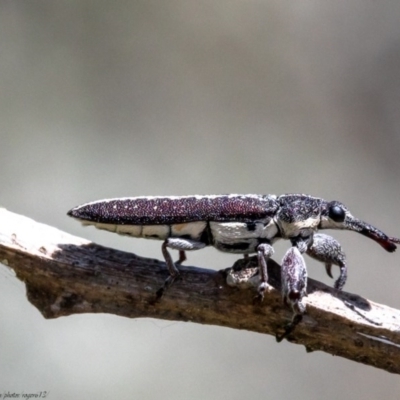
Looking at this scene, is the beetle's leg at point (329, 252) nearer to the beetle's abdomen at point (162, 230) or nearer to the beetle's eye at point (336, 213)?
the beetle's eye at point (336, 213)

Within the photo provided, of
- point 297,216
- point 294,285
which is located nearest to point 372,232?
point 297,216

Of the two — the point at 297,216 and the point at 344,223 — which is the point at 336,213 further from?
the point at 297,216

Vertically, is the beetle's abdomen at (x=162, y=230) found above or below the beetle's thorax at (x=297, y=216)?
below

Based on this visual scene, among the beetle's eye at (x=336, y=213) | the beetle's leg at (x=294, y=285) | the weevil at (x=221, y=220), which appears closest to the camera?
the beetle's leg at (x=294, y=285)

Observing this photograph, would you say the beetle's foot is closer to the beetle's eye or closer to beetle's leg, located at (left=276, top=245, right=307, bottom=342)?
beetle's leg, located at (left=276, top=245, right=307, bottom=342)

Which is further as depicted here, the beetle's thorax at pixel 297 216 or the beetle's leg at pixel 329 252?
the beetle's leg at pixel 329 252

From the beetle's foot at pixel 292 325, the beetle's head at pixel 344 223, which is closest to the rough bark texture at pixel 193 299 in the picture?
the beetle's foot at pixel 292 325

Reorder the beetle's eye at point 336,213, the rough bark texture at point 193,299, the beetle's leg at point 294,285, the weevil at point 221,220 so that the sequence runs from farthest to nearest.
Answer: the beetle's eye at point 336,213
the weevil at point 221,220
the rough bark texture at point 193,299
the beetle's leg at point 294,285

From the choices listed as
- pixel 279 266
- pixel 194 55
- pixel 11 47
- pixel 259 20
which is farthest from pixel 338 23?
pixel 279 266
